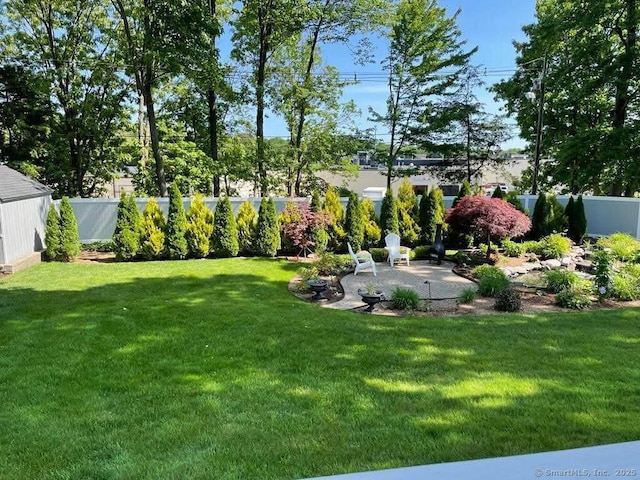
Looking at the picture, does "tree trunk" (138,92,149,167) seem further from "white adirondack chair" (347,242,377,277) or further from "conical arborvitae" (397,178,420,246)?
"white adirondack chair" (347,242,377,277)

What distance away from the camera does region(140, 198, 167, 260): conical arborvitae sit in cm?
970

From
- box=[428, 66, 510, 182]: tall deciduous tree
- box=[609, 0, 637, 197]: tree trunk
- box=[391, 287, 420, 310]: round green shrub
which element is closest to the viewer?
box=[391, 287, 420, 310]: round green shrub

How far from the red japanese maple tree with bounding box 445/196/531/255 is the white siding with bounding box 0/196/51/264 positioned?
922 centimetres

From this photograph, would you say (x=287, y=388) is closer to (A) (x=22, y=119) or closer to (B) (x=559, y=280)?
(B) (x=559, y=280)

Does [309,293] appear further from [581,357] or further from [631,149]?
[631,149]

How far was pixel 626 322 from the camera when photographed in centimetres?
533

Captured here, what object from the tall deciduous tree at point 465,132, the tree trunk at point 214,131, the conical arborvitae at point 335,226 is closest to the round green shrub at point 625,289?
the conical arborvitae at point 335,226

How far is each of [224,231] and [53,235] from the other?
3.72m

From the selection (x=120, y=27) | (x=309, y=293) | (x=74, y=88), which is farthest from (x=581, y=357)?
(x=74, y=88)

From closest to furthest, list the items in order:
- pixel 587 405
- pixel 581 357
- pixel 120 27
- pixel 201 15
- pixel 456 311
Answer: pixel 587 405
pixel 581 357
pixel 456 311
pixel 201 15
pixel 120 27

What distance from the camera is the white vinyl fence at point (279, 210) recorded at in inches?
448

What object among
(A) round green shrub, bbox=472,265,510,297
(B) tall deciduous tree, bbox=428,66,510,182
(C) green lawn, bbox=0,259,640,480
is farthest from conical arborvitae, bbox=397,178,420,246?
(B) tall deciduous tree, bbox=428,66,510,182

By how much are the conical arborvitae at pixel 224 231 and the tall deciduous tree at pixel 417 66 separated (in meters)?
8.38

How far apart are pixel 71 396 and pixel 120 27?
14.1 metres
